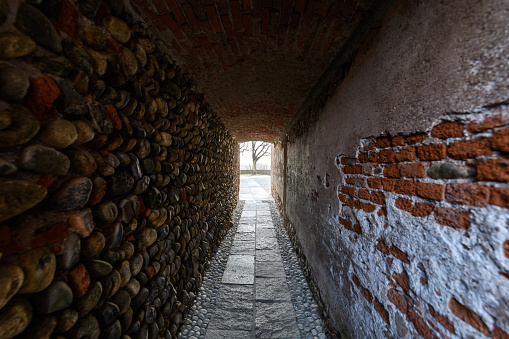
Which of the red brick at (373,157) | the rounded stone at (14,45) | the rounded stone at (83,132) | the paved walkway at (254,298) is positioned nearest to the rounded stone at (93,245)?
the rounded stone at (83,132)

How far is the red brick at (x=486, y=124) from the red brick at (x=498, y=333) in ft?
2.13

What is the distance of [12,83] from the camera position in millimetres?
731

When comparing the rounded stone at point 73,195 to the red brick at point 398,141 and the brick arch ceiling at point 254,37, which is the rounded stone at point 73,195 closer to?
the brick arch ceiling at point 254,37

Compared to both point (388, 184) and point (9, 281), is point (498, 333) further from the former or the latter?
point (9, 281)

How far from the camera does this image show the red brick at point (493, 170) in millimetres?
686

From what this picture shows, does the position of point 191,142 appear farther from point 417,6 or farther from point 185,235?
point 417,6

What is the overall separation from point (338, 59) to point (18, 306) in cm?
233

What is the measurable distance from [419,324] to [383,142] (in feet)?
2.97

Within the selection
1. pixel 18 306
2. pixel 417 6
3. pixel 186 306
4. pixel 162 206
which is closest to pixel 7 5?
pixel 18 306

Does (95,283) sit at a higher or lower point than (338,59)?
lower

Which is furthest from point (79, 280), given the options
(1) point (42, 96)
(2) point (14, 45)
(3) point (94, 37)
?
(3) point (94, 37)

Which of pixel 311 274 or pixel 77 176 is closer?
pixel 77 176

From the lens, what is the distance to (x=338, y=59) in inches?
72.7

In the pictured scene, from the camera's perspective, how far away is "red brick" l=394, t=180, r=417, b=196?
3.40 ft
